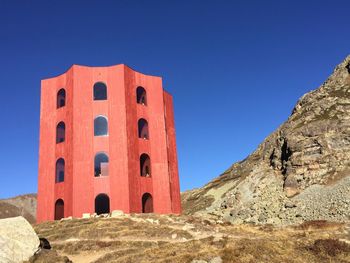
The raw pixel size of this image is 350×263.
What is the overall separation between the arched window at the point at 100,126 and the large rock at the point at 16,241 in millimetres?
27277

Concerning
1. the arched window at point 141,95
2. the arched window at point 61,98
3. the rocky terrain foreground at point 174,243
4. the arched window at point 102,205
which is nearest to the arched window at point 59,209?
the arched window at point 102,205

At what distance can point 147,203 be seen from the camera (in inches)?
1759

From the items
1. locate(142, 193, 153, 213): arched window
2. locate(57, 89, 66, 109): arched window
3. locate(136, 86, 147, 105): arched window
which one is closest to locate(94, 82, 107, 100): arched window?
locate(57, 89, 66, 109): arched window

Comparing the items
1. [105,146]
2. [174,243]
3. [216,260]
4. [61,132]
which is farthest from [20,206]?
[216,260]

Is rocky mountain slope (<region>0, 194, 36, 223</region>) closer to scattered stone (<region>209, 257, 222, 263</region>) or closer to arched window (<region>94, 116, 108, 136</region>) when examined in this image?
arched window (<region>94, 116, 108, 136</region>)

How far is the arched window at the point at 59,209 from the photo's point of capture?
43.7 m

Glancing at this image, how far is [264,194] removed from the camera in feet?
194

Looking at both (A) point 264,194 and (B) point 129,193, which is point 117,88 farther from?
(A) point 264,194

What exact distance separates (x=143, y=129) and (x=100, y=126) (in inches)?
215

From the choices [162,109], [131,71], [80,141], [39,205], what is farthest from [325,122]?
[39,205]

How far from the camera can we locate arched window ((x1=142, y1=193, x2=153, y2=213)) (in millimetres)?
44219

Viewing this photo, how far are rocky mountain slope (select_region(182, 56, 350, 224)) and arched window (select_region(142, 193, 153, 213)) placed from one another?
1358 centimetres

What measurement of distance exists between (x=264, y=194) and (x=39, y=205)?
3330 centimetres

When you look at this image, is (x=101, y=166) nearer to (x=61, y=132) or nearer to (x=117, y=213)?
(x=117, y=213)
